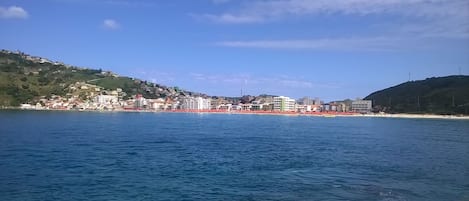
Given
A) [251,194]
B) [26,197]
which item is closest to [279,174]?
[251,194]

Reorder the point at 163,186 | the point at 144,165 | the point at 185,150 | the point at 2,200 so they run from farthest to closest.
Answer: the point at 185,150
the point at 144,165
the point at 163,186
the point at 2,200

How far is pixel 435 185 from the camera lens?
94.9 feet

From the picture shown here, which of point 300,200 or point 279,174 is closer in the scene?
point 300,200

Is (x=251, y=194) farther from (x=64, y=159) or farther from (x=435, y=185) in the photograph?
(x=64, y=159)

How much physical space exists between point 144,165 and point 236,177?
26.8 ft

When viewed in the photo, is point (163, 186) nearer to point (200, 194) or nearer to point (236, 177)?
point (200, 194)

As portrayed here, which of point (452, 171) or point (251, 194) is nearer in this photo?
point (251, 194)

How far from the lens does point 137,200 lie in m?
23.5

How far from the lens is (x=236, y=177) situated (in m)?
30.9

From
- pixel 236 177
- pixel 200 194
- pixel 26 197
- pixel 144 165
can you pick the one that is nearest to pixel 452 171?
pixel 236 177

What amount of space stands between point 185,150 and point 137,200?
2411 centimetres

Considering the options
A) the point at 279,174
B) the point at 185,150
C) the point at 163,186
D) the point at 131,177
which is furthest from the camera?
the point at 185,150

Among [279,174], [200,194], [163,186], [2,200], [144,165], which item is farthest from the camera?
[144,165]

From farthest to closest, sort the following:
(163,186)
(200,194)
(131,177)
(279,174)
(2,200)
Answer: (279,174), (131,177), (163,186), (200,194), (2,200)
